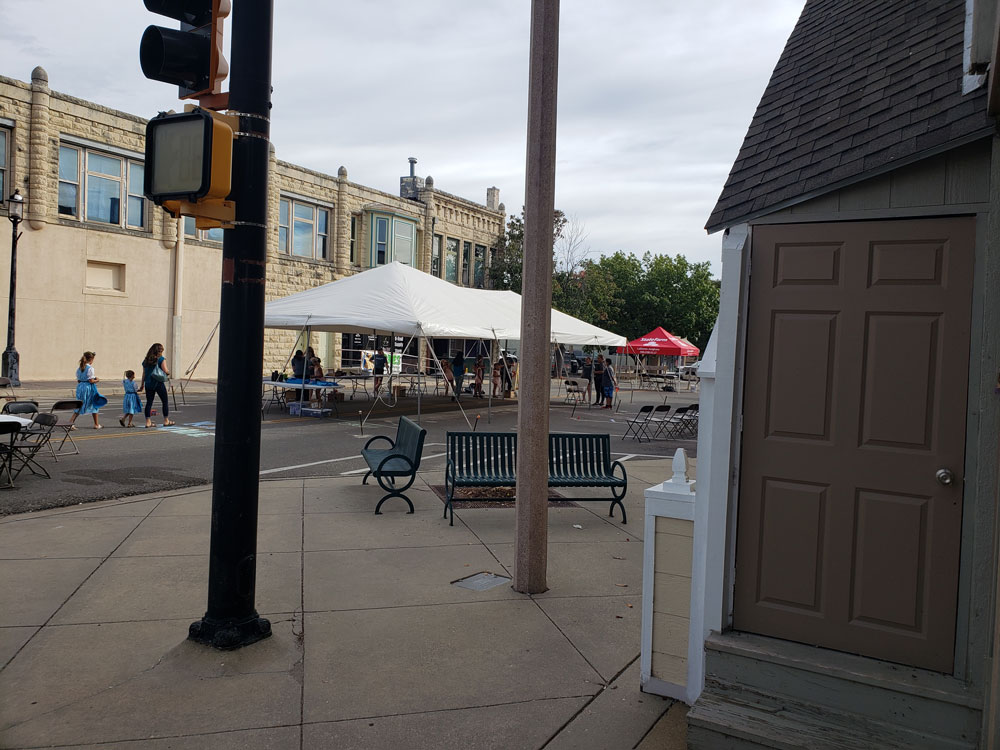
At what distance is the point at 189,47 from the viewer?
4457 millimetres

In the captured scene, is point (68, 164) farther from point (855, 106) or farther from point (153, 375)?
point (855, 106)

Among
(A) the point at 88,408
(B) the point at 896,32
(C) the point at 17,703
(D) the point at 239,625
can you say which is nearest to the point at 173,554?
(D) the point at 239,625

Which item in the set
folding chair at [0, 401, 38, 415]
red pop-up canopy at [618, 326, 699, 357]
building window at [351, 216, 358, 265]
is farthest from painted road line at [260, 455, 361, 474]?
building window at [351, 216, 358, 265]

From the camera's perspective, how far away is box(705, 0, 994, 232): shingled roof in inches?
138

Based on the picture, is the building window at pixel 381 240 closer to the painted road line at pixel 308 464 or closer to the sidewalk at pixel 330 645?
the painted road line at pixel 308 464

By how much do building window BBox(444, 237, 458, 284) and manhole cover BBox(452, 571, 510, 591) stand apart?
37.1 meters

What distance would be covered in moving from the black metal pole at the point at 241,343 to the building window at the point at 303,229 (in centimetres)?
2915

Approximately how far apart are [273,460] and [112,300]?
17.3 meters

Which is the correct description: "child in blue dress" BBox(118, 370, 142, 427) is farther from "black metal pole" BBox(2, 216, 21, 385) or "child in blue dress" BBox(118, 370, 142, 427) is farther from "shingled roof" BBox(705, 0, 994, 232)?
"shingled roof" BBox(705, 0, 994, 232)

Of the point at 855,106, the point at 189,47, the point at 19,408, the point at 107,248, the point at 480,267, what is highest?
the point at 480,267

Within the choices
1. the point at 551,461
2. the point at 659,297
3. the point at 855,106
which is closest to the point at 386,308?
the point at 551,461

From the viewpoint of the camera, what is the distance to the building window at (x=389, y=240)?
36.7m

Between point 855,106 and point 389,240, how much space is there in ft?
112

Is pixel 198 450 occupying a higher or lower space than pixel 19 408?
lower
